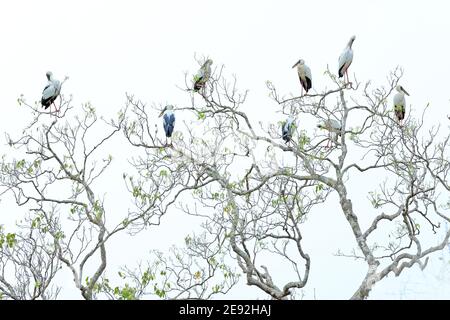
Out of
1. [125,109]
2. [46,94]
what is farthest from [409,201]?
[46,94]

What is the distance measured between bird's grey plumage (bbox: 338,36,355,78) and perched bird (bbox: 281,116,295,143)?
4.72 ft

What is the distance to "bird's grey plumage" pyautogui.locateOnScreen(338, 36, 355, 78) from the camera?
29.8ft

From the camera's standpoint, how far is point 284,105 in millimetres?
7930

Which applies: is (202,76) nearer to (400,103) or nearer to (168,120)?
(168,120)

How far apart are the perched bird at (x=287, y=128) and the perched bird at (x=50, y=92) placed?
326 cm

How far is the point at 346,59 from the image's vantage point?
30.3ft

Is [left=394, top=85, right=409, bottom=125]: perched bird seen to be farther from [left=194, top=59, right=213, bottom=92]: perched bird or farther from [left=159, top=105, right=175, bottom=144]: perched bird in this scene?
[left=159, top=105, right=175, bottom=144]: perched bird

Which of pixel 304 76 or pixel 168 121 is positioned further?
pixel 304 76

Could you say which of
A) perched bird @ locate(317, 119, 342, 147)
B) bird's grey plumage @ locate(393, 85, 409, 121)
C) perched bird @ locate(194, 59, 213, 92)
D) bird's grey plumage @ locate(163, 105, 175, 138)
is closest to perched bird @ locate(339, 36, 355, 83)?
bird's grey plumage @ locate(393, 85, 409, 121)

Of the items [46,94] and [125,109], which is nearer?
[125,109]

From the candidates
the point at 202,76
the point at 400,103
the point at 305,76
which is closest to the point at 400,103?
the point at 400,103

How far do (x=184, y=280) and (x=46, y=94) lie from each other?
3.23 meters

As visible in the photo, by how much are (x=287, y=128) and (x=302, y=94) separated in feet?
2.58
